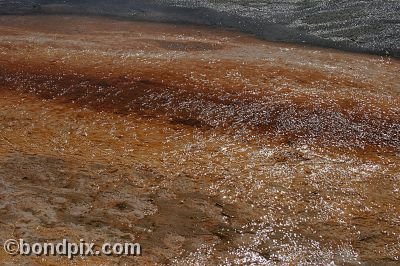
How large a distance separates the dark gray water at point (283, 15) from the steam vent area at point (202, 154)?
97 cm

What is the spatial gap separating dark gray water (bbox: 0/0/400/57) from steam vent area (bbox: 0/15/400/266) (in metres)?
0.97

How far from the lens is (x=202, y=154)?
4.46 m

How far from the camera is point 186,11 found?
34.7ft

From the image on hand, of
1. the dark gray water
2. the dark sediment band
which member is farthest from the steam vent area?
the dark gray water

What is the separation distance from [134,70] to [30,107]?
1.63 meters

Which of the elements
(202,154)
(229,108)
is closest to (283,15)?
(229,108)

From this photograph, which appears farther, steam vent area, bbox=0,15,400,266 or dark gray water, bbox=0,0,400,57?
dark gray water, bbox=0,0,400,57

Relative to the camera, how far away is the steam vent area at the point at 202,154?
10.8ft

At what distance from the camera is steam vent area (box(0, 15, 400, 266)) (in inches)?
130

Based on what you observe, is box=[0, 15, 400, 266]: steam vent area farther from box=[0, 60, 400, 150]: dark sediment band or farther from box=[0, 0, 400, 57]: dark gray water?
box=[0, 0, 400, 57]: dark gray water

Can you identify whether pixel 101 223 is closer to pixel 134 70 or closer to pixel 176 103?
pixel 176 103

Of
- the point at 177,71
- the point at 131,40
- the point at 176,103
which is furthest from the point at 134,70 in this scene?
the point at 131,40

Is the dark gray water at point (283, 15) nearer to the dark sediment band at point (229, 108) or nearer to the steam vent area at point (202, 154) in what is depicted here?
the steam vent area at point (202, 154)

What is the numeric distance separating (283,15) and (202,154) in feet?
21.0
